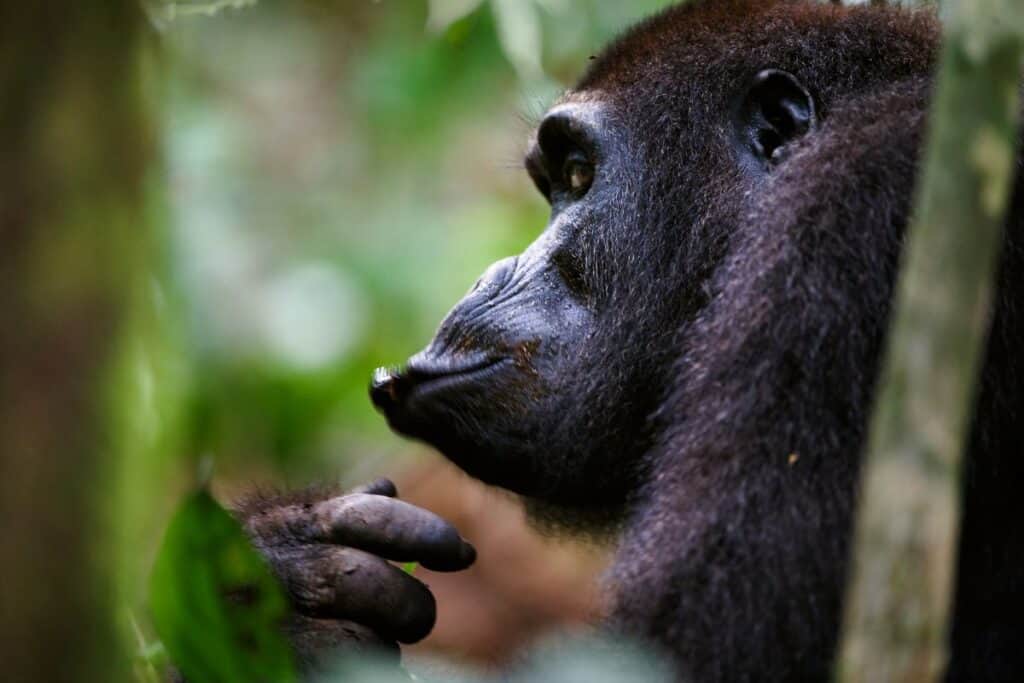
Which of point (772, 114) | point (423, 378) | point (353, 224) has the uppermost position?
point (353, 224)

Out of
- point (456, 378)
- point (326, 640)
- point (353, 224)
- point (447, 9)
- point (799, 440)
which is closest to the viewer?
point (799, 440)

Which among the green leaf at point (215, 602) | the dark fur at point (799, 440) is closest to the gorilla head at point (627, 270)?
the dark fur at point (799, 440)

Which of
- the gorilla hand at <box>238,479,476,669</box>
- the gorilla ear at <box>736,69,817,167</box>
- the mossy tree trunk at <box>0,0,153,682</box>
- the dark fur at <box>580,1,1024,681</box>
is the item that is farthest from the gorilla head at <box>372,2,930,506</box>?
the mossy tree trunk at <box>0,0,153,682</box>

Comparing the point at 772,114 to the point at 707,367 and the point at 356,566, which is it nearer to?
the point at 707,367

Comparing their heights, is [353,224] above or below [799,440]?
above

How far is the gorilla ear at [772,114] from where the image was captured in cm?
319

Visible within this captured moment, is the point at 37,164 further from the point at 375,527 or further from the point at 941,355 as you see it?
the point at 375,527

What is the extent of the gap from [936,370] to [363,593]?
1.67m

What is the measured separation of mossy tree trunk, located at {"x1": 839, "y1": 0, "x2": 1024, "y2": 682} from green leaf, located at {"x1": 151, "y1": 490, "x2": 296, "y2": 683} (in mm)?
977

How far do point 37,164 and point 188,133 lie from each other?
5.62 m

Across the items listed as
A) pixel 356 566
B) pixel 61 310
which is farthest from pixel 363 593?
pixel 61 310

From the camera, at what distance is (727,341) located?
2508mm

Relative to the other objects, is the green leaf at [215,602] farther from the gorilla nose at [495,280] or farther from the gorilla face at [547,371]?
the gorilla nose at [495,280]

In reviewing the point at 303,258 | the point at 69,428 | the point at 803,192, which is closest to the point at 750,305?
the point at 803,192
